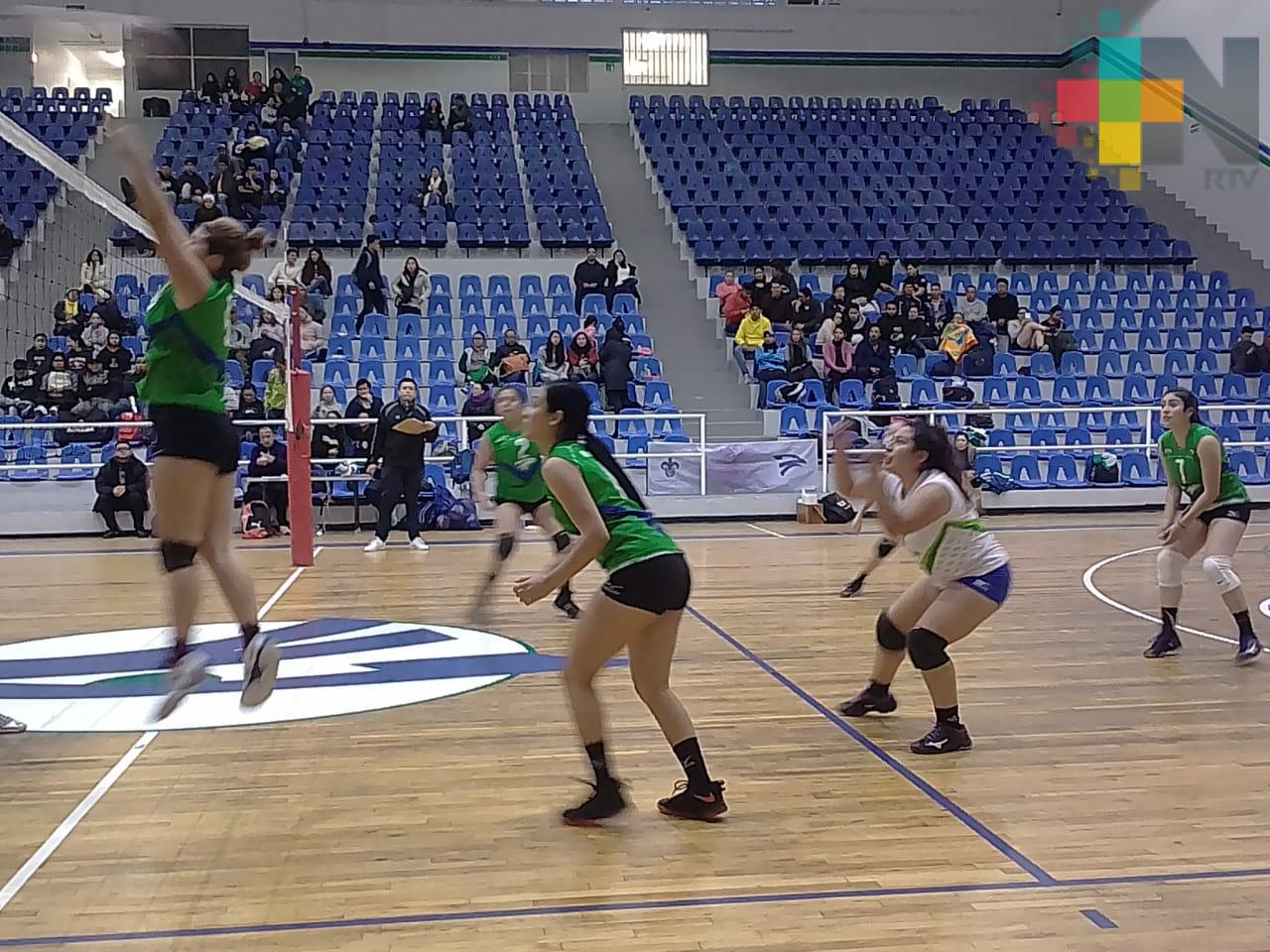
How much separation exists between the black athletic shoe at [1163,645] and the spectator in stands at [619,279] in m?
12.2

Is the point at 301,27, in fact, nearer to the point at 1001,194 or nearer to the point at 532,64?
the point at 532,64

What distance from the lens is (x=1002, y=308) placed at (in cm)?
1942

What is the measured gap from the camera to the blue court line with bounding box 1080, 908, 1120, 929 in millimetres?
3707

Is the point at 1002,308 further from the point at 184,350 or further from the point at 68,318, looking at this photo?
the point at 184,350

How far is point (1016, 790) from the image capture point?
5.04 metres

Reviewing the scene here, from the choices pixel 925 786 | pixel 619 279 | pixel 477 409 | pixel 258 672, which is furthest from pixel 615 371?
pixel 258 672

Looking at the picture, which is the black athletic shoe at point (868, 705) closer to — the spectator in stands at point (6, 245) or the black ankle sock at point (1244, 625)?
the black ankle sock at point (1244, 625)

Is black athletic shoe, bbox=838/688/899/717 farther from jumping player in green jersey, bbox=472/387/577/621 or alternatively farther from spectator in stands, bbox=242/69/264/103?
spectator in stands, bbox=242/69/264/103

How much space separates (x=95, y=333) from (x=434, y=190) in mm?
6935

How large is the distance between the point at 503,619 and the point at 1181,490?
4.64 m

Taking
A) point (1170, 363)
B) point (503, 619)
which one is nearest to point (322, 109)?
point (1170, 363)

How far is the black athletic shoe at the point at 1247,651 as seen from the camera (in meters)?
7.32

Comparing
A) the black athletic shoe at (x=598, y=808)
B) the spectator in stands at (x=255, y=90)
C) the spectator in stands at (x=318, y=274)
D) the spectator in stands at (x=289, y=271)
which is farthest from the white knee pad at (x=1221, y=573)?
the spectator in stands at (x=255, y=90)

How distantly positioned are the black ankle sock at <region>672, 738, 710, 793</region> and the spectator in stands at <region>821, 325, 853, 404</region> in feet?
43.7
